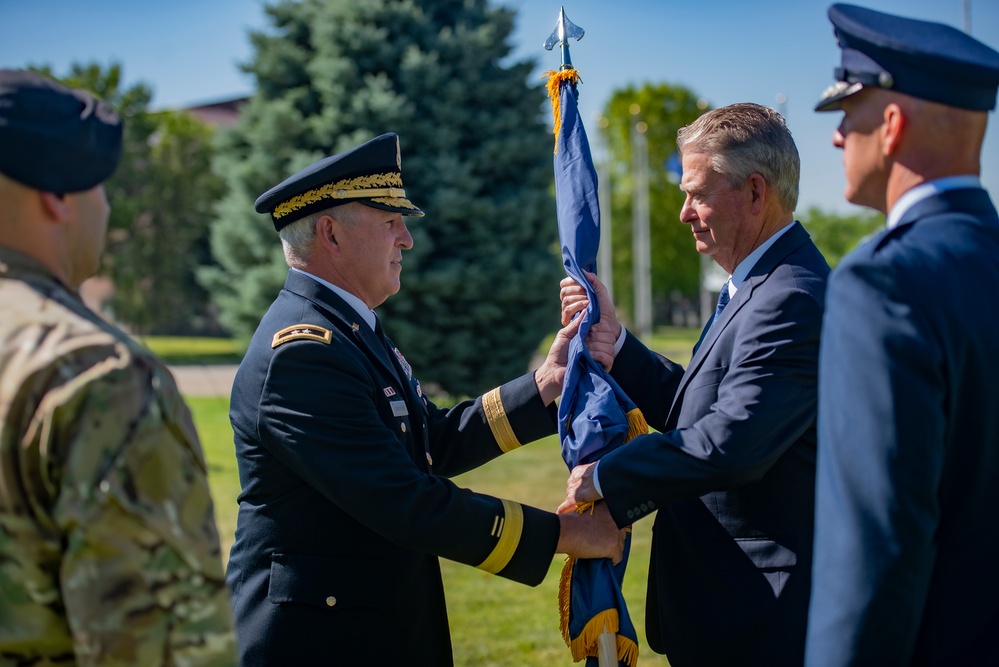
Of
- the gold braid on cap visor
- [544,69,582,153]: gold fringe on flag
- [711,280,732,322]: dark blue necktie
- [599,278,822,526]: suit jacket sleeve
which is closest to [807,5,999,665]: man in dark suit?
[599,278,822,526]: suit jacket sleeve

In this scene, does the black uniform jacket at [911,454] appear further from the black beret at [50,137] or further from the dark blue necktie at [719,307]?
the black beret at [50,137]

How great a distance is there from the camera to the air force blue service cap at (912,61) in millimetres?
1976

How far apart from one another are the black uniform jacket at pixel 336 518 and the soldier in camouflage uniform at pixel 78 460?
0.98 m

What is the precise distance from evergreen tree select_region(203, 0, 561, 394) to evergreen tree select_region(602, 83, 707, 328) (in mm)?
28384

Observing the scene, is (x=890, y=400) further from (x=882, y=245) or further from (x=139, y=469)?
(x=139, y=469)

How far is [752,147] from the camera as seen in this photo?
123 inches

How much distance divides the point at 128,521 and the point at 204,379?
23835 mm

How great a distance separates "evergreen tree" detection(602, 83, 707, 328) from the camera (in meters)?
45.8

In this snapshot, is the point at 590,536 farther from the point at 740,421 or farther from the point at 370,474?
the point at 370,474

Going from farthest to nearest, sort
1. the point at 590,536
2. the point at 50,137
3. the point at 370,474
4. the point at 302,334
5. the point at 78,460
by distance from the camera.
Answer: the point at 590,536
the point at 302,334
the point at 370,474
the point at 50,137
the point at 78,460

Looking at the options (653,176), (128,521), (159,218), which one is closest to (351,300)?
(128,521)

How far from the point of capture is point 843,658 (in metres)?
1.84

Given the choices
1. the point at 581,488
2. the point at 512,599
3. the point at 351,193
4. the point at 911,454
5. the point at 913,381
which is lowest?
the point at 512,599

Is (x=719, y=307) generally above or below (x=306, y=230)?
below
